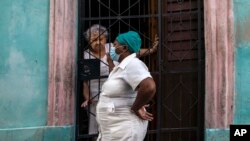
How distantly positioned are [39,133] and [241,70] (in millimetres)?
2281

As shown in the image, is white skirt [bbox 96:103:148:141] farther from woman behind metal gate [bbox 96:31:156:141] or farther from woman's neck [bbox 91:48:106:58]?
woman's neck [bbox 91:48:106:58]

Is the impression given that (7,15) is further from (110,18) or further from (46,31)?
(110,18)

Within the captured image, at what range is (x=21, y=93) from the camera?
5461mm

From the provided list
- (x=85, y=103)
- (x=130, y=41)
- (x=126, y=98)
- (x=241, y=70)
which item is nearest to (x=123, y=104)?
(x=126, y=98)

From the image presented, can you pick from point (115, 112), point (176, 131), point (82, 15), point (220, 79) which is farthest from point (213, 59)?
point (115, 112)

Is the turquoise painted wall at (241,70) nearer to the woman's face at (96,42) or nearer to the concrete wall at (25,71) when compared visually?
the woman's face at (96,42)

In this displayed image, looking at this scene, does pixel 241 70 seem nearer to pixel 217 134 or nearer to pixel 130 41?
pixel 217 134

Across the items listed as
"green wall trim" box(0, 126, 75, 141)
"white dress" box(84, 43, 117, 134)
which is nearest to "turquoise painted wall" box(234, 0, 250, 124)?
"white dress" box(84, 43, 117, 134)

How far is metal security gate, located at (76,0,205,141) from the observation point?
5.66 meters

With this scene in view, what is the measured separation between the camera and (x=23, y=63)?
215 inches

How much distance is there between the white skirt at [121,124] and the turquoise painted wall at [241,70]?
191 centimetres

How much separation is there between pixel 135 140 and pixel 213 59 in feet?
6.49

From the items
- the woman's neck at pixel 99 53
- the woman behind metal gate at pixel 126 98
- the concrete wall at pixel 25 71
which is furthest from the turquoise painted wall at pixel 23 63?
the woman behind metal gate at pixel 126 98

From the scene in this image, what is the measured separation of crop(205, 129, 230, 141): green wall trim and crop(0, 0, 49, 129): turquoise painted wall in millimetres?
1769
